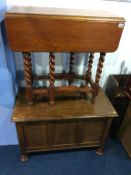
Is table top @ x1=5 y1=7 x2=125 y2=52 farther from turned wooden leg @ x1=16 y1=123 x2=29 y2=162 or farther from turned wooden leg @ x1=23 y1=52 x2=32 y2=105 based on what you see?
turned wooden leg @ x1=16 y1=123 x2=29 y2=162

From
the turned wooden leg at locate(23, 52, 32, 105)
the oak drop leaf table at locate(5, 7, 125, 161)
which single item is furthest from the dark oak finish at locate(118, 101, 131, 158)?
the turned wooden leg at locate(23, 52, 32, 105)

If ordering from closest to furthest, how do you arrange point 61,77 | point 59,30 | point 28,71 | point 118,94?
point 59,30, point 28,71, point 61,77, point 118,94

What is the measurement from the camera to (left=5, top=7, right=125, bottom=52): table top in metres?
0.93

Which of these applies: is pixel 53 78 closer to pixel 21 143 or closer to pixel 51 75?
pixel 51 75

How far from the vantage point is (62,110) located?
130 cm

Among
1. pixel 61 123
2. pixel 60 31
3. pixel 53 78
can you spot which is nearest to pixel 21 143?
pixel 61 123

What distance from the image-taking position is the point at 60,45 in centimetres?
102

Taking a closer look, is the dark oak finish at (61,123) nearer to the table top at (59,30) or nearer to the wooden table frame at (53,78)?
the wooden table frame at (53,78)

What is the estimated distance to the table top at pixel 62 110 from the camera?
48.4 inches

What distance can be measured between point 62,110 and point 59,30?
600 millimetres

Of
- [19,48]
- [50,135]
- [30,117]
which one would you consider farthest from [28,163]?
[19,48]

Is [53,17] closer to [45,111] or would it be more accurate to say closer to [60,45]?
[60,45]

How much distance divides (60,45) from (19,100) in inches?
23.4

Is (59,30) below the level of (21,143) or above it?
above
